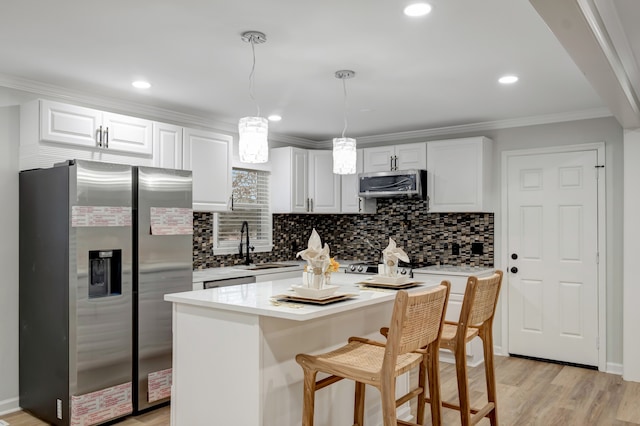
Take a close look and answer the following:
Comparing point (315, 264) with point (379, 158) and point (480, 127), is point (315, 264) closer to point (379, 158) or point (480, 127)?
point (379, 158)

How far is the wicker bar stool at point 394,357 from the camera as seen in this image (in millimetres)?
2105

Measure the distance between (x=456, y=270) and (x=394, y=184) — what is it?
1126 mm

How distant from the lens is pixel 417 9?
2469 millimetres

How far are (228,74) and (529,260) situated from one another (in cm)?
351

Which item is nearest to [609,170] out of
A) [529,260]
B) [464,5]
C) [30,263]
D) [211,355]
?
[529,260]

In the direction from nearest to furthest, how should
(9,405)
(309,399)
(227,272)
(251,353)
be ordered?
(309,399), (251,353), (9,405), (227,272)

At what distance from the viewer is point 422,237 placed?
5.75 metres

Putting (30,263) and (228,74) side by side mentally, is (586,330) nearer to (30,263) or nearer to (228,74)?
(228,74)

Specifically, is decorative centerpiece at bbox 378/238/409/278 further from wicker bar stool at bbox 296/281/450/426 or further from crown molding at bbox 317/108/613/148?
crown molding at bbox 317/108/613/148

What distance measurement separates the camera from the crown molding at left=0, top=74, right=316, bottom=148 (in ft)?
12.2

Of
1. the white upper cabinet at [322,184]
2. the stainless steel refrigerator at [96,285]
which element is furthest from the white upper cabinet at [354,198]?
the stainless steel refrigerator at [96,285]

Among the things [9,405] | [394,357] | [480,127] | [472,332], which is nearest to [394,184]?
[480,127]

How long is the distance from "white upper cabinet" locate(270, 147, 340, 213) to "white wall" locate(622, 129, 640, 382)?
2994 millimetres

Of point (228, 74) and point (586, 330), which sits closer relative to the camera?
point (228, 74)
